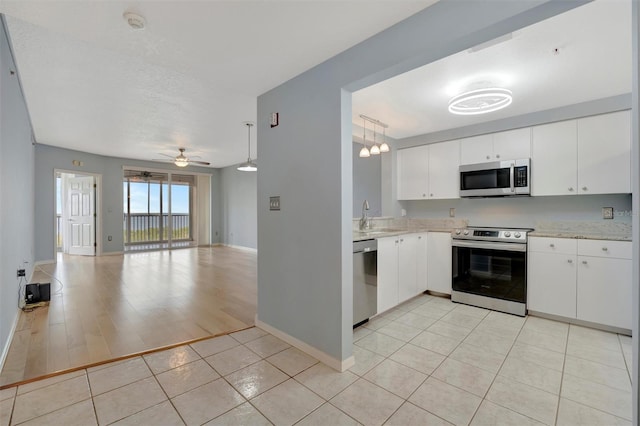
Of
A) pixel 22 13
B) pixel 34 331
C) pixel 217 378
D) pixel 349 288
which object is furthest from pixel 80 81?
pixel 349 288

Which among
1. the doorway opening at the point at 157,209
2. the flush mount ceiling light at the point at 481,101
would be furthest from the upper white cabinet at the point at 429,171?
the doorway opening at the point at 157,209

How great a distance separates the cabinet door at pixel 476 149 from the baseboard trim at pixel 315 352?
3033 millimetres

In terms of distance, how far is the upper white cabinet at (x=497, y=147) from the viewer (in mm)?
3406

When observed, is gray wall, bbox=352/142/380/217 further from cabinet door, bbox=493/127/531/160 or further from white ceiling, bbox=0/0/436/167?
white ceiling, bbox=0/0/436/167

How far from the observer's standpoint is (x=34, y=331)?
2611mm

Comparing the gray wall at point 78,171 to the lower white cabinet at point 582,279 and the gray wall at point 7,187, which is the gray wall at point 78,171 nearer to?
the gray wall at point 7,187

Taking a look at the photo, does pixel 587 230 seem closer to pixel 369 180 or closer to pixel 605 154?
pixel 605 154

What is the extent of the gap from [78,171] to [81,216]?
4.09 ft

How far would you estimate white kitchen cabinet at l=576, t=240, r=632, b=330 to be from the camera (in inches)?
104

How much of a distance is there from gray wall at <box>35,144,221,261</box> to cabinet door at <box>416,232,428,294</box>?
7.43 m

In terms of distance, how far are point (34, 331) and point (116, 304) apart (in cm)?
81

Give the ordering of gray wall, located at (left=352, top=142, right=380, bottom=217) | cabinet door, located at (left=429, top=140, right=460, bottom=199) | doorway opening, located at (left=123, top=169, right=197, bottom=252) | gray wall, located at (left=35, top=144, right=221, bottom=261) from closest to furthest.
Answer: cabinet door, located at (left=429, top=140, right=460, bottom=199) < gray wall, located at (left=352, top=142, right=380, bottom=217) < gray wall, located at (left=35, top=144, right=221, bottom=261) < doorway opening, located at (left=123, top=169, right=197, bottom=252)

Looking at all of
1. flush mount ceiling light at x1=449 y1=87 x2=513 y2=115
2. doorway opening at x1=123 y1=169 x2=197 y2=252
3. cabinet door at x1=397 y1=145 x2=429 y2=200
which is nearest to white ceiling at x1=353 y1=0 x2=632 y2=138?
flush mount ceiling light at x1=449 y1=87 x2=513 y2=115

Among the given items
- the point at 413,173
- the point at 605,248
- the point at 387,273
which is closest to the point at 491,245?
the point at 605,248
